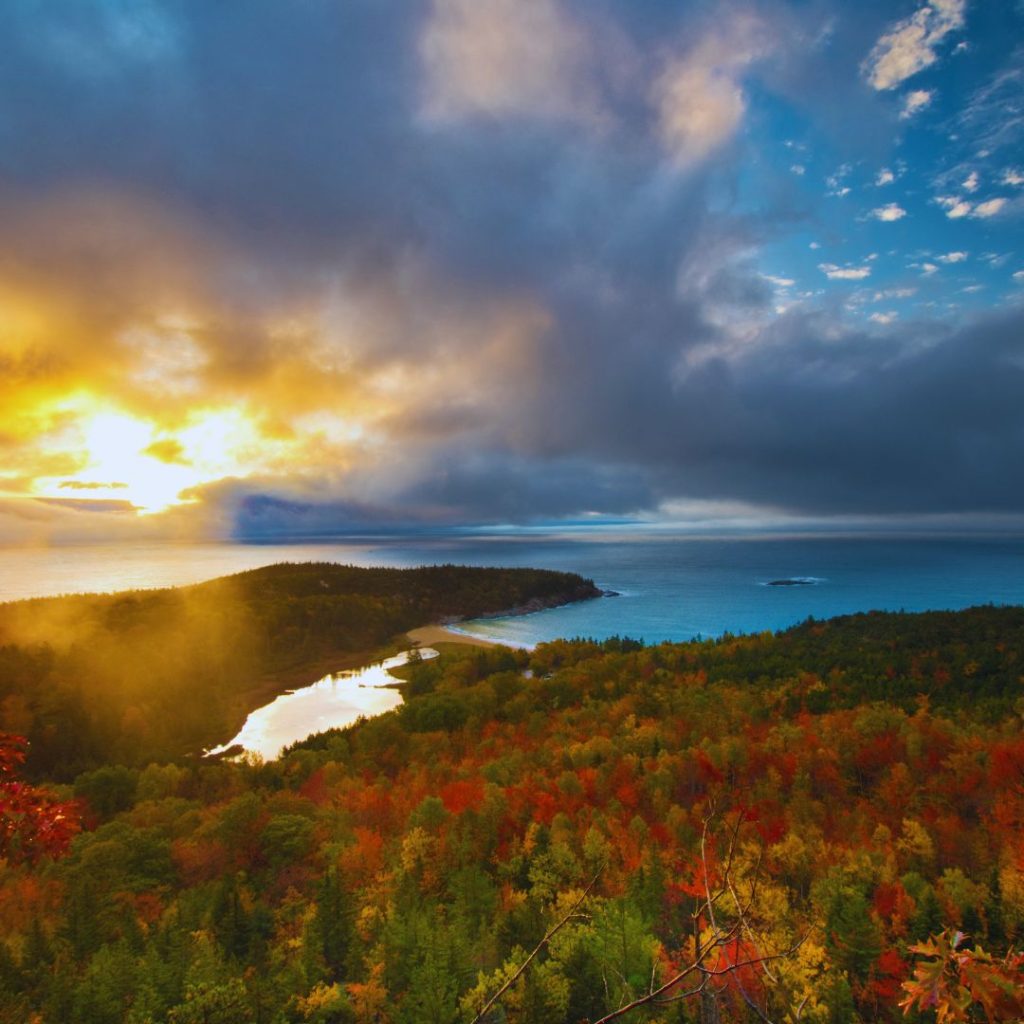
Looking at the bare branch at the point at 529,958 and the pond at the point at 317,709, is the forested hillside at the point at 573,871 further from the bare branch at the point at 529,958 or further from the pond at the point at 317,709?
the pond at the point at 317,709

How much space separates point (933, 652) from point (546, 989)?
8482 cm

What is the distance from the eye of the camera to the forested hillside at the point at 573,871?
23.1 m

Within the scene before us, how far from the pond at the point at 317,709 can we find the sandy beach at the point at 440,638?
2532cm

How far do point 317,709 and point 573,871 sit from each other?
74620 millimetres

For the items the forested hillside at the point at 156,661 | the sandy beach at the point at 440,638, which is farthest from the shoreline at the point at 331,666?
the forested hillside at the point at 156,661

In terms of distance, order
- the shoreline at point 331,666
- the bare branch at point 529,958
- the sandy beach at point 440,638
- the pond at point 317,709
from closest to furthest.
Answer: the bare branch at point 529,958 → the pond at point 317,709 → the shoreline at point 331,666 → the sandy beach at point 440,638

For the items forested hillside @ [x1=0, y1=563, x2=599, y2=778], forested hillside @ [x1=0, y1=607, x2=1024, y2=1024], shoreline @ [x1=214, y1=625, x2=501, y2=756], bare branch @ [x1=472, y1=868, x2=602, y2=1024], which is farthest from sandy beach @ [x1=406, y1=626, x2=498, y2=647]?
bare branch @ [x1=472, y1=868, x2=602, y2=1024]

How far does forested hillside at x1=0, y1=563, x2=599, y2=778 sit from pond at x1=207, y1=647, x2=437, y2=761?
3838 millimetres

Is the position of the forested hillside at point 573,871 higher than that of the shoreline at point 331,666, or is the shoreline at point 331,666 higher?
the forested hillside at point 573,871

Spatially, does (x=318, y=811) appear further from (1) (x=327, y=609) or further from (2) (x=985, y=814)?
(1) (x=327, y=609)

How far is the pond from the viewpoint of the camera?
83900 millimetres

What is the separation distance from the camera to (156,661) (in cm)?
9400

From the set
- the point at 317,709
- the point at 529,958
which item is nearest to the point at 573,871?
the point at 529,958

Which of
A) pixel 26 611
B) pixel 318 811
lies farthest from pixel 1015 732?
pixel 26 611
